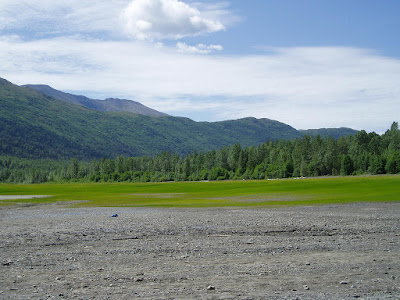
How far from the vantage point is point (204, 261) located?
50.7 feet

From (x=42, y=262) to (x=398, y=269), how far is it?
1229 cm

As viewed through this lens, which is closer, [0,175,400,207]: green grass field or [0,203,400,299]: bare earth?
[0,203,400,299]: bare earth

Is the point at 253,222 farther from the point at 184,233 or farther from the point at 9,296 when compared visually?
the point at 9,296

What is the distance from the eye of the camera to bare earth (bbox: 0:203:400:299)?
1126 cm

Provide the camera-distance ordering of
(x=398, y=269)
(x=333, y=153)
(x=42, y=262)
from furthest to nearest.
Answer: (x=333, y=153), (x=42, y=262), (x=398, y=269)

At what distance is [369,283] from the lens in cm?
1170

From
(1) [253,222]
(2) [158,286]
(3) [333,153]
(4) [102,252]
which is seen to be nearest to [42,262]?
(4) [102,252]

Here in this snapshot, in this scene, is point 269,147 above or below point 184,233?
Result: above

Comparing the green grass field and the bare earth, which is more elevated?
the bare earth

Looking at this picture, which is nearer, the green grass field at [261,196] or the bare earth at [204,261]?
the bare earth at [204,261]

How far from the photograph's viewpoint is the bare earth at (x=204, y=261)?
1126 cm

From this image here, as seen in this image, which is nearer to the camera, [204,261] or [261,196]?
[204,261]

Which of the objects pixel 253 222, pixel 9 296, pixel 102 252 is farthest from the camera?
pixel 253 222

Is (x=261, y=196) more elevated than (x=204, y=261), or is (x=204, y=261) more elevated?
(x=204, y=261)
